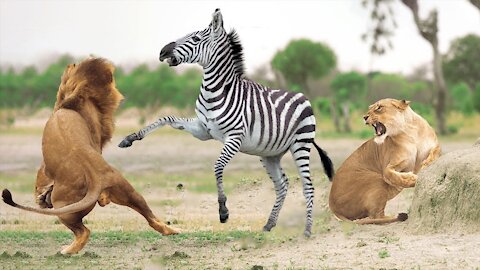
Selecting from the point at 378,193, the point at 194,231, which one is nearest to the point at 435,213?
the point at 378,193

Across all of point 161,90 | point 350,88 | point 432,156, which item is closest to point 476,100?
point 350,88

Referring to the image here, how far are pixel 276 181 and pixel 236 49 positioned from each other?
1.58 metres

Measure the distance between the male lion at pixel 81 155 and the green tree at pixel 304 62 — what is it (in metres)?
21.7

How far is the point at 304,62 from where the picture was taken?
32250 mm

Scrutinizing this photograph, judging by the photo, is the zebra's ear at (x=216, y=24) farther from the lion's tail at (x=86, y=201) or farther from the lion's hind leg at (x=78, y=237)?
the lion's hind leg at (x=78, y=237)

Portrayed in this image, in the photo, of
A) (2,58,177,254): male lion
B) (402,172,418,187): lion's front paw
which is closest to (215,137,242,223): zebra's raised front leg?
(2,58,177,254): male lion

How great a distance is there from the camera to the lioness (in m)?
10.4

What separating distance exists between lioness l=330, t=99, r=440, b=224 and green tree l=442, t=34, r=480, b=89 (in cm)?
2732

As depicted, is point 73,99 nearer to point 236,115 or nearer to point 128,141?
point 128,141

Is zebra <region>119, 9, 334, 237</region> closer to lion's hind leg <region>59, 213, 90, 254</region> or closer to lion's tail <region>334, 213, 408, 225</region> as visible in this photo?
lion's tail <region>334, 213, 408, 225</region>

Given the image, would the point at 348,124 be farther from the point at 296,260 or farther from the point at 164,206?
the point at 296,260

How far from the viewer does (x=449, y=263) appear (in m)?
8.38

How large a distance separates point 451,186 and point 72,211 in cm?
365

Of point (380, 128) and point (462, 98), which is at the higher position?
point (462, 98)
